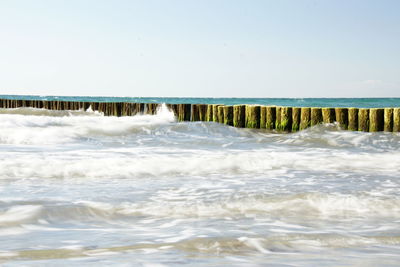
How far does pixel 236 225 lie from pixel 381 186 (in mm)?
2135

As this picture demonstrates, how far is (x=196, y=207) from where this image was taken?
163 inches

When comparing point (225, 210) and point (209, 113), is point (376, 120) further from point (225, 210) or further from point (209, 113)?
point (225, 210)

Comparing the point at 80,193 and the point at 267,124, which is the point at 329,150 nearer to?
the point at 267,124

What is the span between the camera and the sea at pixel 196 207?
280cm

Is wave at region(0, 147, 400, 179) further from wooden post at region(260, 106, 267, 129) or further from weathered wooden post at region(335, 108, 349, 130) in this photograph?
wooden post at region(260, 106, 267, 129)

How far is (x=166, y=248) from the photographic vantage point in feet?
9.53

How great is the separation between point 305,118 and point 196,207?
26.7 ft

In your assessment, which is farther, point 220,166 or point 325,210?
point 220,166

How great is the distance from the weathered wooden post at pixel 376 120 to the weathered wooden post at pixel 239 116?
3.03 meters

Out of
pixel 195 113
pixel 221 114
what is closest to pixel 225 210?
pixel 221 114

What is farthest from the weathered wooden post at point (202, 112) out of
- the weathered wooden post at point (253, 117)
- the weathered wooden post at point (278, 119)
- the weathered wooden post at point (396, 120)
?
the weathered wooden post at point (396, 120)

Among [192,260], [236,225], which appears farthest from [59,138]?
[192,260]

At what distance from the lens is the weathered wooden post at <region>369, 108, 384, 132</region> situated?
11055 millimetres

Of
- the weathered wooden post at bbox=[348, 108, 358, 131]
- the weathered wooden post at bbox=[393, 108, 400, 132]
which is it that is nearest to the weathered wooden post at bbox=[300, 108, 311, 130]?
the weathered wooden post at bbox=[348, 108, 358, 131]
